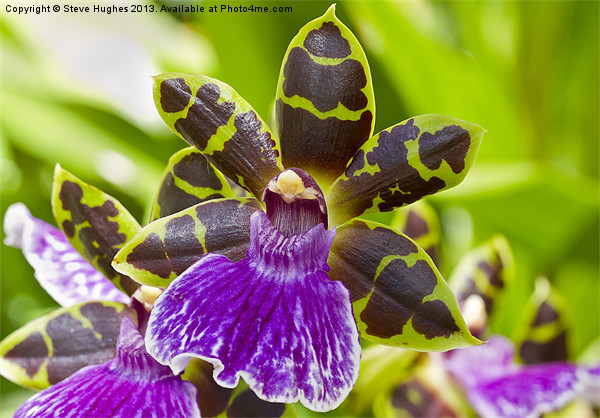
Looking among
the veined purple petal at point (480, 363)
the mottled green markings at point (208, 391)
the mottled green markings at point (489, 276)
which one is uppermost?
the mottled green markings at point (208, 391)

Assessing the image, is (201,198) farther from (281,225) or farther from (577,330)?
(577,330)

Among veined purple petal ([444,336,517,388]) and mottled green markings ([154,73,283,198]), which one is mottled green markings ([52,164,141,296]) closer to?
mottled green markings ([154,73,283,198])

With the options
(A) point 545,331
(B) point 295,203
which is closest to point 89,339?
(B) point 295,203

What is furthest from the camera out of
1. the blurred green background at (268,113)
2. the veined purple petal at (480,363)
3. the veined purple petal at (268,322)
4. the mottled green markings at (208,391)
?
the blurred green background at (268,113)

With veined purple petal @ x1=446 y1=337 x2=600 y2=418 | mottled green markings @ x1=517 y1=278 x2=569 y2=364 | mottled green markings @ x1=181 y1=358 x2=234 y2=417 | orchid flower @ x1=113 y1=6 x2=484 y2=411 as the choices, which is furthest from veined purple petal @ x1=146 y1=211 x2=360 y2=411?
mottled green markings @ x1=517 y1=278 x2=569 y2=364

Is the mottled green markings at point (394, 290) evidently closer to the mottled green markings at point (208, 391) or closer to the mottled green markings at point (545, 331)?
the mottled green markings at point (208, 391)

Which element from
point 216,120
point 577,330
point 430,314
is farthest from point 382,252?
point 577,330

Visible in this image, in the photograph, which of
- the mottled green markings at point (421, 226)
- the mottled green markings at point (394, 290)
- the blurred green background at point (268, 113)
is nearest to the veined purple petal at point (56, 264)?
the mottled green markings at point (394, 290)
